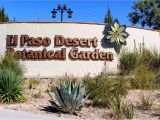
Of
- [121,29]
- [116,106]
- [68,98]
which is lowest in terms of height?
[116,106]

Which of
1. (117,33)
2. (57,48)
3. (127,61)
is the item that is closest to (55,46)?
(57,48)

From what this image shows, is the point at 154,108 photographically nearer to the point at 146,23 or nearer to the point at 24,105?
the point at 24,105

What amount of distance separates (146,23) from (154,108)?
3517 cm

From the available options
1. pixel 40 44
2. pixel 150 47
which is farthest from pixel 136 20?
pixel 40 44

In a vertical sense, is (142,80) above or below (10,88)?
above

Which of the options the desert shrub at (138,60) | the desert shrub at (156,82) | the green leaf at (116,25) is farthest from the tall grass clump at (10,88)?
the green leaf at (116,25)

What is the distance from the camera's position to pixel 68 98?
1457 cm

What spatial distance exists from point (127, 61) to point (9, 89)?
929 centimetres

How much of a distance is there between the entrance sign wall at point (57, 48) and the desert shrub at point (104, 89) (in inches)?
340

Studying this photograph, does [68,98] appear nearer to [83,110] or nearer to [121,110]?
[83,110]

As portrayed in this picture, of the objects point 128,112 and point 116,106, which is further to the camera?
point 116,106

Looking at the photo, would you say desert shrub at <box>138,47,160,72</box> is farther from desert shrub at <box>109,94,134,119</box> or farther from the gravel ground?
desert shrub at <box>109,94,134,119</box>

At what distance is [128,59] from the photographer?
24.4 meters

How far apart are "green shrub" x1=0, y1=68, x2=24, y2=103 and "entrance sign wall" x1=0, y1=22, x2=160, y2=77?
841cm
